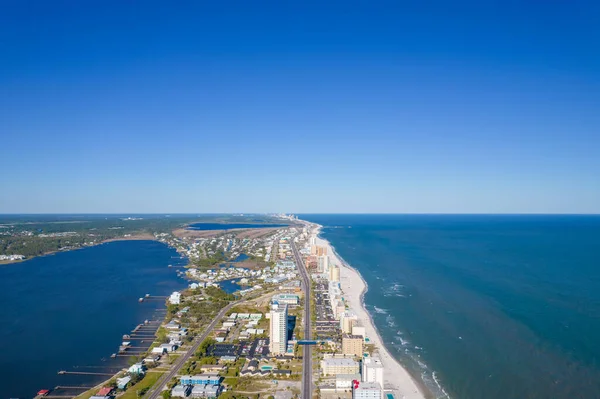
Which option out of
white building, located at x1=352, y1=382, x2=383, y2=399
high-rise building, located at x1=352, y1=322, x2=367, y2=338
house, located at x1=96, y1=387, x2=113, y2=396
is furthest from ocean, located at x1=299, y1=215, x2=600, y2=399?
house, located at x1=96, y1=387, x2=113, y2=396

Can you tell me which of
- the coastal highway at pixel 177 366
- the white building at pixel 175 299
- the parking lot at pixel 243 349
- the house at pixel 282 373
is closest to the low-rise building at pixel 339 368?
the house at pixel 282 373

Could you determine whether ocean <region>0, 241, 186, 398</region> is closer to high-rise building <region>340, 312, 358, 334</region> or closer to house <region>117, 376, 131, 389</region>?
house <region>117, 376, 131, 389</region>

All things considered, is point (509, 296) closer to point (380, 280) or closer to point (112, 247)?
point (380, 280)

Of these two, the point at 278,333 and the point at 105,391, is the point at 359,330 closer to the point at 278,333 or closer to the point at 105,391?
the point at 278,333

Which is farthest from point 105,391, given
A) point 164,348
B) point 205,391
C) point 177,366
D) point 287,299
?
point 287,299

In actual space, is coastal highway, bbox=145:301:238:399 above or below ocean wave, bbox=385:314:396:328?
below
